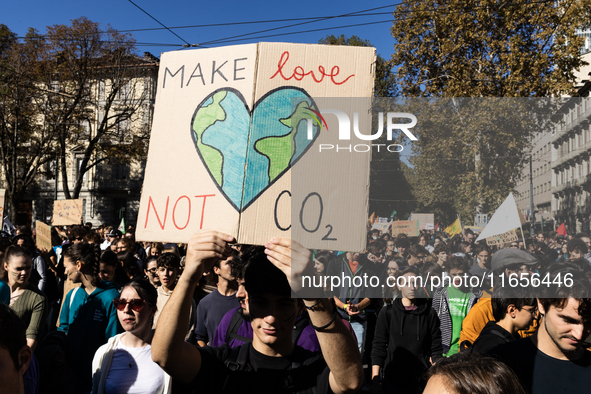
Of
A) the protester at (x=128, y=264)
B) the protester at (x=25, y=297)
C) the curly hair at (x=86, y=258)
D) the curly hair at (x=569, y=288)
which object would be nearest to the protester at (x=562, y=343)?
the curly hair at (x=569, y=288)

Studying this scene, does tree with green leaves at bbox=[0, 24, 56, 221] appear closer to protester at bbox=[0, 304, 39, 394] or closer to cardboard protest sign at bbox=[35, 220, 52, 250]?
cardboard protest sign at bbox=[35, 220, 52, 250]

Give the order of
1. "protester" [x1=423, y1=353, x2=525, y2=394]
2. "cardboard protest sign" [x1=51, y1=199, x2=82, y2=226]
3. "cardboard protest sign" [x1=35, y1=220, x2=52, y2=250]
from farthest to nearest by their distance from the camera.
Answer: "cardboard protest sign" [x1=51, y1=199, x2=82, y2=226]
"cardboard protest sign" [x1=35, y1=220, x2=52, y2=250]
"protester" [x1=423, y1=353, x2=525, y2=394]

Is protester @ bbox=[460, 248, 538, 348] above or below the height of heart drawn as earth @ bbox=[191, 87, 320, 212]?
below

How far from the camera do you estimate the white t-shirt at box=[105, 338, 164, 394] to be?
110 inches

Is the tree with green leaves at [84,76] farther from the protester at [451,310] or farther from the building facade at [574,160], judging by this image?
the building facade at [574,160]

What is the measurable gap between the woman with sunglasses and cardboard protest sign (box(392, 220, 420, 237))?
174 centimetres

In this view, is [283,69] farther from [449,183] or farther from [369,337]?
[369,337]

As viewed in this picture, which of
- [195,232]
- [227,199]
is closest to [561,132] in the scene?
[227,199]

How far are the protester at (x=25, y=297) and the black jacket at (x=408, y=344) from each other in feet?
9.26

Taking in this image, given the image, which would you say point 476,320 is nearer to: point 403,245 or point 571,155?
point 403,245

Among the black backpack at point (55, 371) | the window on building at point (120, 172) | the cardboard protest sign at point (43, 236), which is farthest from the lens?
the window on building at point (120, 172)

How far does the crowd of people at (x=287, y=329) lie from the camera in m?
1.78

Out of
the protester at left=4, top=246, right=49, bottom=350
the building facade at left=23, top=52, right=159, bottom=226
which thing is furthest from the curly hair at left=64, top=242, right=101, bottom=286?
the building facade at left=23, top=52, right=159, bottom=226

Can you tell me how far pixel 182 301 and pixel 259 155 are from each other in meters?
0.65
